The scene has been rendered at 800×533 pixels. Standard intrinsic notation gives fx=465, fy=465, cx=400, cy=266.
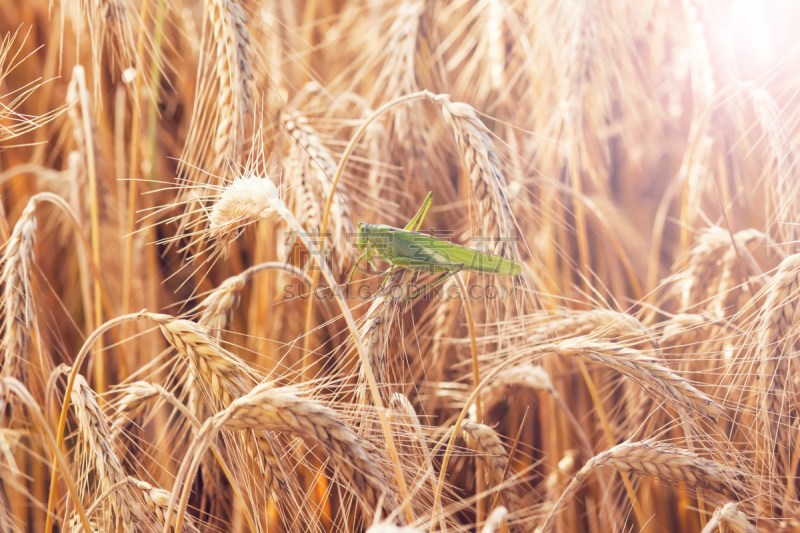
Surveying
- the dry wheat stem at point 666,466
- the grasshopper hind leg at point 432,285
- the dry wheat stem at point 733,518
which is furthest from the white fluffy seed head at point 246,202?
the dry wheat stem at point 733,518

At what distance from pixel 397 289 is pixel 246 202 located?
0.51 metres

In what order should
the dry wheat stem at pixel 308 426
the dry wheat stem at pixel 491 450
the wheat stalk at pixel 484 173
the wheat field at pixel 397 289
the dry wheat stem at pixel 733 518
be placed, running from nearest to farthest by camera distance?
the dry wheat stem at pixel 308 426 < the dry wheat stem at pixel 733 518 < the wheat field at pixel 397 289 < the wheat stalk at pixel 484 173 < the dry wheat stem at pixel 491 450

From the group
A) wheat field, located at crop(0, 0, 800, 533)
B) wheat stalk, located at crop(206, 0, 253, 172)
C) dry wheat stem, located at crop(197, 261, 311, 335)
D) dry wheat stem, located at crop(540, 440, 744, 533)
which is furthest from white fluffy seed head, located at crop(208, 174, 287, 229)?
dry wheat stem, located at crop(540, 440, 744, 533)

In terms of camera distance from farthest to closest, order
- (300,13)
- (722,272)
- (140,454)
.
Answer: (300,13) < (722,272) < (140,454)

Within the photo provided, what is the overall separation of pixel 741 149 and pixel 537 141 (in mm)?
1039

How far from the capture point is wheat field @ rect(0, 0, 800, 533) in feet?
4.19

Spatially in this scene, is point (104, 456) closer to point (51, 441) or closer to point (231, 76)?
point (51, 441)

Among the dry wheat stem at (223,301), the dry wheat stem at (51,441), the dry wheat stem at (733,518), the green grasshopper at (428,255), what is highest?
the green grasshopper at (428,255)

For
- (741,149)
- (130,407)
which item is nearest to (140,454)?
(130,407)

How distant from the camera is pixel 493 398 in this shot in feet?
6.67

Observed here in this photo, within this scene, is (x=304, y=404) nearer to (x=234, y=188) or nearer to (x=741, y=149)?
(x=234, y=188)

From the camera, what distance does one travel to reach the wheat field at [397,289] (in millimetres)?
1276

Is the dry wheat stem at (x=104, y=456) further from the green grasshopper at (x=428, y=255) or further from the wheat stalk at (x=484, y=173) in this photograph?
the wheat stalk at (x=484, y=173)

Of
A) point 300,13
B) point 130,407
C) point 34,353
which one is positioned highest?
point 300,13
